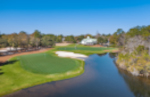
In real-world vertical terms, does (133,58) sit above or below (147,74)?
above

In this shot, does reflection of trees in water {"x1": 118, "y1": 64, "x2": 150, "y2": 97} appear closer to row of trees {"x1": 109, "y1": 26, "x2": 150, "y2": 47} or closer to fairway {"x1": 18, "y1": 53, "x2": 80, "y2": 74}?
fairway {"x1": 18, "y1": 53, "x2": 80, "y2": 74}

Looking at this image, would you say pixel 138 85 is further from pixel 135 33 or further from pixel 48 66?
pixel 135 33

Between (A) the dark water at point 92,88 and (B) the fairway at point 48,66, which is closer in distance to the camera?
(A) the dark water at point 92,88

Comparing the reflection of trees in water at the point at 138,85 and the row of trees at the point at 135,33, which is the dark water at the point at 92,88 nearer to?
the reflection of trees in water at the point at 138,85

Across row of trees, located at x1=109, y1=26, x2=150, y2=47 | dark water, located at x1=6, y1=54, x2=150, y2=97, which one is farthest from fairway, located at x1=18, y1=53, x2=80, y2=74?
row of trees, located at x1=109, y1=26, x2=150, y2=47

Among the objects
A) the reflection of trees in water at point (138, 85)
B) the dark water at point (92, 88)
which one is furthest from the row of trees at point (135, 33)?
the dark water at point (92, 88)

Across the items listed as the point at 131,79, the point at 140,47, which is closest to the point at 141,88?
the point at 131,79

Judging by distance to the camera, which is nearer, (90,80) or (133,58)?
(90,80)

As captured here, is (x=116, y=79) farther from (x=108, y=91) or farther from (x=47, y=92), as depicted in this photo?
(x=47, y=92)
